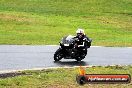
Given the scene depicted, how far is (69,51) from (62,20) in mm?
26257

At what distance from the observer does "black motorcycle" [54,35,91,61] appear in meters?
18.7

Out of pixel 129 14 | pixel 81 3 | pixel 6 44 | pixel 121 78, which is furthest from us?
pixel 81 3

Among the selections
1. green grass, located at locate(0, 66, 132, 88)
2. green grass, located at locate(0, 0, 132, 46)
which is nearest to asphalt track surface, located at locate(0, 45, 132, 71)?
green grass, located at locate(0, 66, 132, 88)

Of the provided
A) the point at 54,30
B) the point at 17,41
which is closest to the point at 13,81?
the point at 17,41

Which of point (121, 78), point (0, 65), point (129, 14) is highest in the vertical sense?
point (121, 78)

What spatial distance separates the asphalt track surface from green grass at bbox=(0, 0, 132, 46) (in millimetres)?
3428

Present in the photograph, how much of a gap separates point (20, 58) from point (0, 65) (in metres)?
2.16

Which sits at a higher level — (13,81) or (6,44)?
(13,81)

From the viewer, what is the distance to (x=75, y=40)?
61.5 ft

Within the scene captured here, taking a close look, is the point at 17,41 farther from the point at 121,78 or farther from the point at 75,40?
the point at 121,78

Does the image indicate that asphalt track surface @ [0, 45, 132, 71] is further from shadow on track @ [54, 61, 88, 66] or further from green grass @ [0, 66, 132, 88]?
green grass @ [0, 66, 132, 88]

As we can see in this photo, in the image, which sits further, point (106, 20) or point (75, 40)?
point (106, 20)

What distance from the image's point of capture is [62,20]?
45.0 metres

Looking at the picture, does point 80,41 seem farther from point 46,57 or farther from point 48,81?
point 48,81
